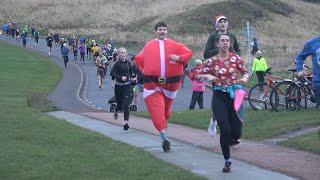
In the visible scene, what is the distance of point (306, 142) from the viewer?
11.9 meters

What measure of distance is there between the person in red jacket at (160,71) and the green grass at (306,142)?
2.16 meters

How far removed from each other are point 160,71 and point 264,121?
5.05 meters

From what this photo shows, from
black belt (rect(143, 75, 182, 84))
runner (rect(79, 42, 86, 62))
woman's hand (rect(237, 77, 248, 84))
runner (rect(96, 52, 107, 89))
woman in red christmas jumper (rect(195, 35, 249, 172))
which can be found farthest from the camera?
runner (rect(79, 42, 86, 62))

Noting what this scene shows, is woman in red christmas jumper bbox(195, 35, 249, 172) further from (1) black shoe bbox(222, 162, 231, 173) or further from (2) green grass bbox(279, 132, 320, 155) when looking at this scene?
(2) green grass bbox(279, 132, 320, 155)

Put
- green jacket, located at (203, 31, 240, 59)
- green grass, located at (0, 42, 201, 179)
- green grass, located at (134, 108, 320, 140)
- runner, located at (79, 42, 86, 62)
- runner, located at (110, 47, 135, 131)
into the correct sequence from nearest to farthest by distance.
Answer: green grass, located at (0, 42, 201, 179) < green jacket, located at (203, 31, 240, 59) < green grass, located at (134, 108, 320, 140) < runner, located at (110, 47, 135, 131) < runner, located at (79, 42, 86, 62)

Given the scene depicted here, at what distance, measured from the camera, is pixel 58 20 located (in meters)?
87.2

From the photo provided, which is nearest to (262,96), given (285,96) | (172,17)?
(285,96)

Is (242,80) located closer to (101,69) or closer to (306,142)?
(306,142)

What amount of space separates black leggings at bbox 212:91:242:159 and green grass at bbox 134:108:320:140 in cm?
378

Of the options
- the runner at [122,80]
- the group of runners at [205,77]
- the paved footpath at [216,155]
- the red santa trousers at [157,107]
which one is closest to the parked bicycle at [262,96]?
the paved footpath at [216,155]

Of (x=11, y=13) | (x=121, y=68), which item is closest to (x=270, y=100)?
(x=121, y=68)

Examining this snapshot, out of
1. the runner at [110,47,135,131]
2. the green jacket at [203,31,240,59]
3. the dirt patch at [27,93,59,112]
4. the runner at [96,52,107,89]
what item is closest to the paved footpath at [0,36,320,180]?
the runner at [110,47,135,131]

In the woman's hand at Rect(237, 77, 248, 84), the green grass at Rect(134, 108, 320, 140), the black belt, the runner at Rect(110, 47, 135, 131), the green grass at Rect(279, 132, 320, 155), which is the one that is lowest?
the green grass at Rect(134, 108, 320, 140)

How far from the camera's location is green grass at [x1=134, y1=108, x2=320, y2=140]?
45.4 ft
